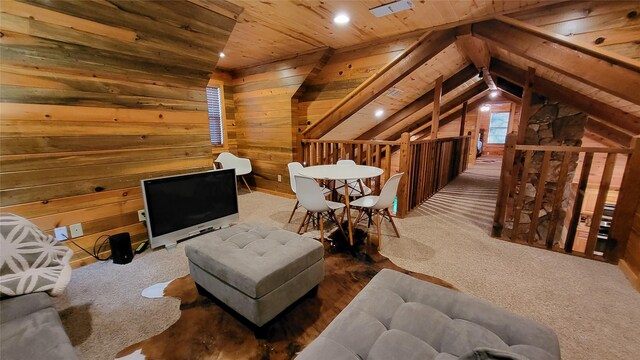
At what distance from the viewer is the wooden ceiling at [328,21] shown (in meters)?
2.48

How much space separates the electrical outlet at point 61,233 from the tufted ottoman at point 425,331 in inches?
96.7

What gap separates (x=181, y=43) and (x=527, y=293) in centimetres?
363

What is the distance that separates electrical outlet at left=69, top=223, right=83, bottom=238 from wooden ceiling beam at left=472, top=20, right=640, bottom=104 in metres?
4.29

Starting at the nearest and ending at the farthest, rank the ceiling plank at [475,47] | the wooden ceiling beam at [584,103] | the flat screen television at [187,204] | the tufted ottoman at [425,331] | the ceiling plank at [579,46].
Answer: the tufted ottoman at [425,331], the ceiling plank at [579,46], the flat screen television at [187,204], the ceiling plank at [475,47], the wooden ceiling beam at [584,103]

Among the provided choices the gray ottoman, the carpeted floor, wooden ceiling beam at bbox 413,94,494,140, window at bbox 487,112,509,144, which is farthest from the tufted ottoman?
window at bbox 487,112,509,144

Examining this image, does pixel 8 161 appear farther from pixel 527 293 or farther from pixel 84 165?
pixel 527 293

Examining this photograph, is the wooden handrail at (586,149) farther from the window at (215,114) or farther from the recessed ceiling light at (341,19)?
the window at (215,114)

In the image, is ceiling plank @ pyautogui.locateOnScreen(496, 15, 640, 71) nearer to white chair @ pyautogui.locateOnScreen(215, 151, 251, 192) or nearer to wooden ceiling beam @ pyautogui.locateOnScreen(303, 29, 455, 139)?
wooden ceiling beam @ pyautogui.locateOnScreen(303, 29, 455, 139)

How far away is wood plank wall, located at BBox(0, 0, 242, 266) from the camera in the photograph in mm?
1906

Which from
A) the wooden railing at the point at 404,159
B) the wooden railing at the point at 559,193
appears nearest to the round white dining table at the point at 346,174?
the wooden railing at the point at 404,159

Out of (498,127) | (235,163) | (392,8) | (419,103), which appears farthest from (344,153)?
(498,127)

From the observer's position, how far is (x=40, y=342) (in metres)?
1.03

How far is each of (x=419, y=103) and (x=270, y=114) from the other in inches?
119

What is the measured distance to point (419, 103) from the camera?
17.3ft
